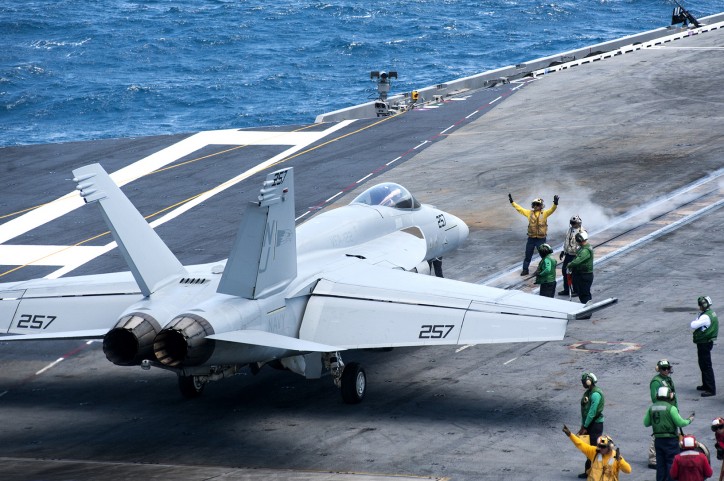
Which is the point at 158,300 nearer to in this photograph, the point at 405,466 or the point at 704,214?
the point at 405,466

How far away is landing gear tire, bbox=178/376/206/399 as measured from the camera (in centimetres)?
2286

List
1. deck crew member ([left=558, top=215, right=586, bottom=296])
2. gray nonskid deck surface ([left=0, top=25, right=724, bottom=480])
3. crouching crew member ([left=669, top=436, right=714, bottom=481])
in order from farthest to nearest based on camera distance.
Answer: deck crew member ([left=558, top=215, right=586, bottom=296]) < gray nonskid deck surface ([left=0, top=25, right=724, bottom=480]) < crouching crew member ([left=669, top=436, right=714, bottom=481])

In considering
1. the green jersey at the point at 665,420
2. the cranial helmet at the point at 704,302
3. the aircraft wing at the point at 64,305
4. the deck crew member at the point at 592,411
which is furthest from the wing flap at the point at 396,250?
the green jersey at the point at 665,420

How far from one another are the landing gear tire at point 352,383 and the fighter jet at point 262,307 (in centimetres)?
2

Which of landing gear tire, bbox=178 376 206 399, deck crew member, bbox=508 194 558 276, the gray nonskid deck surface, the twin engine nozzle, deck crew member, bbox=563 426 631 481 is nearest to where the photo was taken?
deck crew member, bbox=563 426 631 481

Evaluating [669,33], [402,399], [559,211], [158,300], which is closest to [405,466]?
[402,399]

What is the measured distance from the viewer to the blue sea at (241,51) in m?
82.4

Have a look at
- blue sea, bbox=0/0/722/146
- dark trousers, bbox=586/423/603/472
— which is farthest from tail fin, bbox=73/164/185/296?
blue sea, bbox=0/0/722/146

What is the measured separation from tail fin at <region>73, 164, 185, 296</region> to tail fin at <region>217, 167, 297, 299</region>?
4.70 feet

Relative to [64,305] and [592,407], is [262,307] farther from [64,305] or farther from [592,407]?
[592,407]

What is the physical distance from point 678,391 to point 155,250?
10074 mm

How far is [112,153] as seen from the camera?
4672 centimetres

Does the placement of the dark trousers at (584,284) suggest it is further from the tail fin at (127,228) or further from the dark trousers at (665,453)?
→ the tail fin at (127,228)

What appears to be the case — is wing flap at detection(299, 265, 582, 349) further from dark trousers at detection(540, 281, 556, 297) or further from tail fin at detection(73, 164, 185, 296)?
dark trousers at detection(540, 281, 556, 297)
